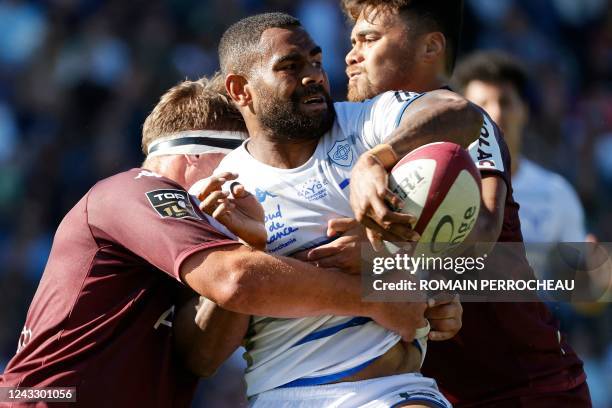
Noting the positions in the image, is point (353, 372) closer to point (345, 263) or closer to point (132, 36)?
point (345, 263)

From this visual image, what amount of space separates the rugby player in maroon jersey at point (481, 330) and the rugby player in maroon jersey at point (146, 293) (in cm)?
79

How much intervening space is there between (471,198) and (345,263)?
0.54 meters

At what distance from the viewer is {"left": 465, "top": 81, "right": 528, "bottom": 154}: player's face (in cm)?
728

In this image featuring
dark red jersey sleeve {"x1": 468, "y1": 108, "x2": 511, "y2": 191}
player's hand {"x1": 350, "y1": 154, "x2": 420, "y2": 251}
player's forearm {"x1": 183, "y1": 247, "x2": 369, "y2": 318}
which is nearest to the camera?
player's hand {"x1": 350, "y1": 154, "x2": 420, "y2": 251}

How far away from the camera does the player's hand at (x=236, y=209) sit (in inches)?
153

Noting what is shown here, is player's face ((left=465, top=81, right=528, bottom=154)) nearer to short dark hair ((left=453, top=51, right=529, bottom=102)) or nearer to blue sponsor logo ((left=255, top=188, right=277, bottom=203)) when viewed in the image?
short dark hair ((left=453, top=51, right=529, bottom=102))

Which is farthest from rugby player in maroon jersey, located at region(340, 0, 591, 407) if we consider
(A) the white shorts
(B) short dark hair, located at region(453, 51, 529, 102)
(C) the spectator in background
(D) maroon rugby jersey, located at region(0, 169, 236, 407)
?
(B) short dark hair, located at region(453, 51, 529, 102)

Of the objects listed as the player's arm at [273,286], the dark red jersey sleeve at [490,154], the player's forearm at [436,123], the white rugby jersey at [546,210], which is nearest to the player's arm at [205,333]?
the player's arm at [273,286]

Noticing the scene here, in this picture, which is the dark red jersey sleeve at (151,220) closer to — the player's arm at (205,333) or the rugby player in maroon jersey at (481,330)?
the player's arm at (205,333)

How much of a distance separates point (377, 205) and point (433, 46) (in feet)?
5.82

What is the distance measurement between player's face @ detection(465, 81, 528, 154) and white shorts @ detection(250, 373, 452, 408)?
11.5 feet

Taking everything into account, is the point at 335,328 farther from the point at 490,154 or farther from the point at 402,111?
the point at 490,154

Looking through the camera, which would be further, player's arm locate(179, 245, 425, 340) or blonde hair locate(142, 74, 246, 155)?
blonde hair locate(142, 74, 246, 155)

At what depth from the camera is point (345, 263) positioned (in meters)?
4.01
